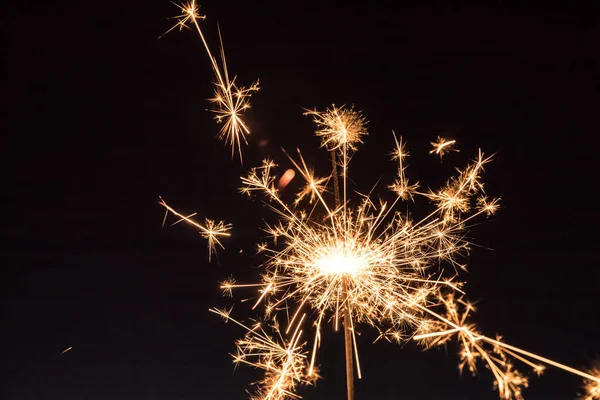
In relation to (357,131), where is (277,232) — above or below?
below

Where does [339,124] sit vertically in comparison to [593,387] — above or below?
above

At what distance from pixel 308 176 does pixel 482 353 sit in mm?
2375

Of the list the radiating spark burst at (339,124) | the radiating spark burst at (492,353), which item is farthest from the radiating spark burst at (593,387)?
the radiating spark burst at (339,124)

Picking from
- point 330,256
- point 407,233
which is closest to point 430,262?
point 407,233

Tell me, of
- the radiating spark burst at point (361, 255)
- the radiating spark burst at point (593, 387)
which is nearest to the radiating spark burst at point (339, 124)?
the radiating spark burst at point (361, 255)

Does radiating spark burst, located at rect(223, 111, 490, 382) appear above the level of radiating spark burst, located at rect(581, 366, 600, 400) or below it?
above

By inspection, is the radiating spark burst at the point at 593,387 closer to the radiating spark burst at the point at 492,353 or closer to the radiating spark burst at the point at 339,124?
the radiating spark burst at the point at 492,353

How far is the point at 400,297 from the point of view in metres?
4.73

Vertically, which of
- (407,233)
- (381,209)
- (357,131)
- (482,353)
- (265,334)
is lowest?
(482,353)

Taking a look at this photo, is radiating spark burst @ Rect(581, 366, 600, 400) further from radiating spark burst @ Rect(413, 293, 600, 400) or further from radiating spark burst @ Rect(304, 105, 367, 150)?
radiating spark burst @ Rect(304, 105, 367, 150)

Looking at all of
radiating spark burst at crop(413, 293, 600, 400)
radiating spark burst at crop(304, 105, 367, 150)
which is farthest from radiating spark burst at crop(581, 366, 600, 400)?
radiating spark burst at crop(304, 105, 367, 150)

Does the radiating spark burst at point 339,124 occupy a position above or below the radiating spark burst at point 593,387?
above

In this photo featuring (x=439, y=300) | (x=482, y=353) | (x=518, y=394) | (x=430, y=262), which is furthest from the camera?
(x=430, y=262)

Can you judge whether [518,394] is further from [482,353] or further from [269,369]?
[269,369]
